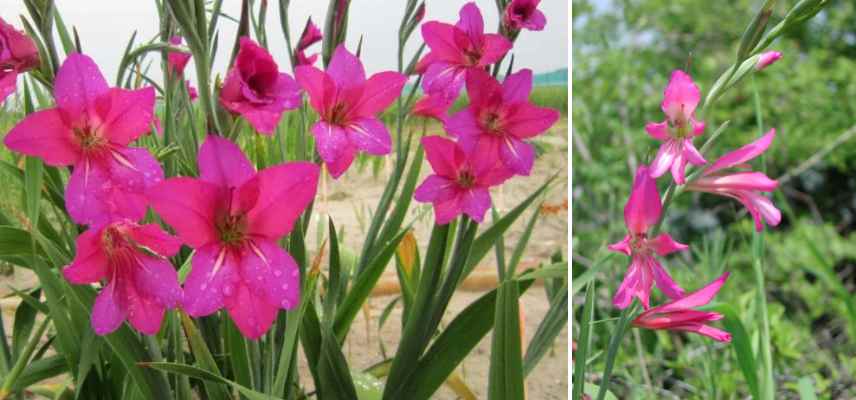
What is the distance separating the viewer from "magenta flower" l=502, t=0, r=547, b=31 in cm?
69

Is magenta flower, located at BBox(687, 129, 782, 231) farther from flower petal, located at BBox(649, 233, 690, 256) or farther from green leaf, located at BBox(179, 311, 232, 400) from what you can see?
green leaf, located at BBox(179, 311, 232, 400)

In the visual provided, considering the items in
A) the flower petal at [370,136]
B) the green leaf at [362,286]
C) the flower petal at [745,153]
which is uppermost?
the flower petal at [370,136]

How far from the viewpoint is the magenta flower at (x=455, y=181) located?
73 centimetres

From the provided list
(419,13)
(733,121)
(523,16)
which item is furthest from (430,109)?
(733,121)

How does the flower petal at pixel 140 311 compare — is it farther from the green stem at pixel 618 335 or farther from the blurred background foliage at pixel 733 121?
the blurred background foliage at pixel 733 121

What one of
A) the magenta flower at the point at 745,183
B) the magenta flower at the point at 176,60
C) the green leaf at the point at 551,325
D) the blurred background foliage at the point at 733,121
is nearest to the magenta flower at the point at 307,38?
the magenta flower at the point at 176,60

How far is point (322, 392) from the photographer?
87cm

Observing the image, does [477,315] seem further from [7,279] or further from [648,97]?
[648,97]

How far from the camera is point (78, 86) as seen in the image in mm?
533

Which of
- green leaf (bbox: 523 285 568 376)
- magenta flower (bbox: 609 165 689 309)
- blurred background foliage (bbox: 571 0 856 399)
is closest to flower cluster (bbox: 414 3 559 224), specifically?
magenta flower (bbox: 609 165 689 309)

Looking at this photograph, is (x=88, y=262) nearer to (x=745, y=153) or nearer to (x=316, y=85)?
(x=316, y=85)

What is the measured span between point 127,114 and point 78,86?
3 centimetres

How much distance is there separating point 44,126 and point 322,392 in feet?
1.38

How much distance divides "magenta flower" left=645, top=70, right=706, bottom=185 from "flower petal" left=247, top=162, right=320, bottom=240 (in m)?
0.23
